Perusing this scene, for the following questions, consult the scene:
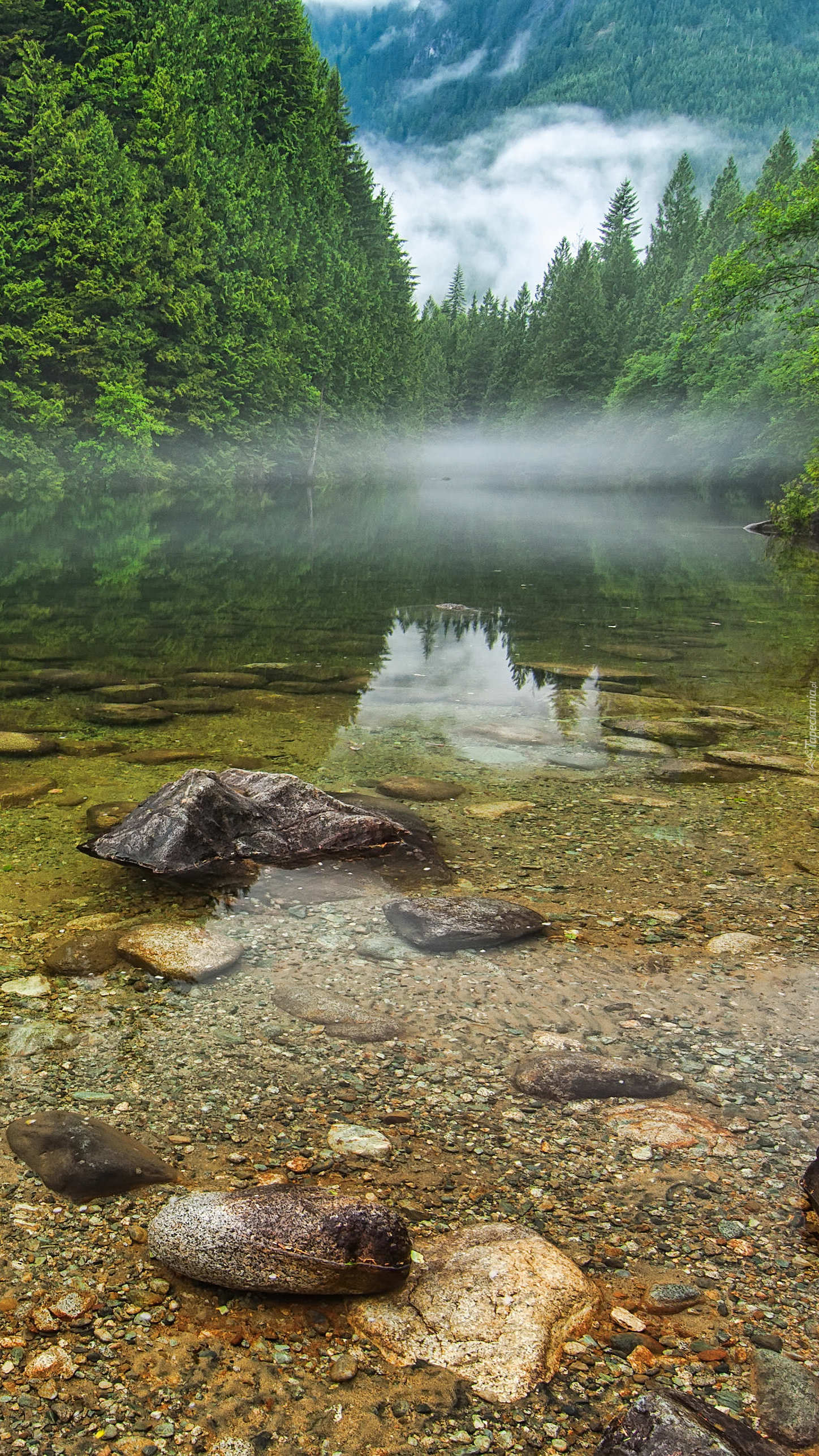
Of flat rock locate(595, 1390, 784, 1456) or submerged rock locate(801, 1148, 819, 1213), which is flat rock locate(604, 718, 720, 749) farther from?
flat rock locate(595, 1390, 784, 1456)

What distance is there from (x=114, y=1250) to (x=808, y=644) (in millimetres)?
12716

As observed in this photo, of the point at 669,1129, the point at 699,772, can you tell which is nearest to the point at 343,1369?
A: the point at 669,1129

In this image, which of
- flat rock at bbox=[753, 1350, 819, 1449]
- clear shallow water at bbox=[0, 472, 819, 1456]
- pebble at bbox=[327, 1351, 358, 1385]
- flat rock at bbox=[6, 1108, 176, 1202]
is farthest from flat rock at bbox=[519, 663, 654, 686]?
pebble at bbox=[327, 1351, 358, 1385]

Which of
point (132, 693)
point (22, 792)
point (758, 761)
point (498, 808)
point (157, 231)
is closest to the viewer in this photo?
point (22, 792)

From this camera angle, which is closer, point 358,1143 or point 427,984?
point 358,1143

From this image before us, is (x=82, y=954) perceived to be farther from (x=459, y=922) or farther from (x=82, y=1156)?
(x=459, y=922)

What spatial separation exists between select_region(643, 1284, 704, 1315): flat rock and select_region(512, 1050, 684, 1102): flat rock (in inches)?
34.6

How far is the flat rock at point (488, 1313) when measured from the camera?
226 cm

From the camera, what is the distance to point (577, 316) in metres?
95.6

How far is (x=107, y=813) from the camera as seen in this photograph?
599 cm

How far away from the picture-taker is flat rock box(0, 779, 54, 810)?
20.0 feet

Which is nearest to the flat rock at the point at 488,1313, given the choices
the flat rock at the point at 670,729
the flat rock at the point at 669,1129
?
the flat rock at the point at 669,1129

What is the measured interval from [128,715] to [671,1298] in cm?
686

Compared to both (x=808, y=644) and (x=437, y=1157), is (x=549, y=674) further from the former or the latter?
(x=437, y=1157)
